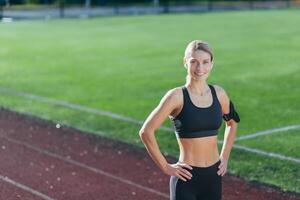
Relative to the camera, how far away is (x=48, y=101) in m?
15.0

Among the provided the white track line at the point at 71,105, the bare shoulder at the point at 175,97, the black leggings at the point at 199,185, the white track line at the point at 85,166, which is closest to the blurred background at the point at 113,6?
the white track line at the point at 71,105

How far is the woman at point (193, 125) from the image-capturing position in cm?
484

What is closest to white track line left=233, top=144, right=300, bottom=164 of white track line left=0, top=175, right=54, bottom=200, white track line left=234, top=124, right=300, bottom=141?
white track line left=234, top=124, right=300, bottom=141

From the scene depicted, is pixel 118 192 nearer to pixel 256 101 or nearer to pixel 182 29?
pixel 256 101

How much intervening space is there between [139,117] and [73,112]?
1.62 m

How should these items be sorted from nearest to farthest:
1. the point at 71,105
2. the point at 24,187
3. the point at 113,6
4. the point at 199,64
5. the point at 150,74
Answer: the point at 199,64
the point at 24,187
the point at 71,105
the point at 150,74
the point at 113,6

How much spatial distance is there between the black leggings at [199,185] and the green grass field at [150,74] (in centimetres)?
365

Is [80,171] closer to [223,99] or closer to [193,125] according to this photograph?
[223,99]

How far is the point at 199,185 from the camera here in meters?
5.07

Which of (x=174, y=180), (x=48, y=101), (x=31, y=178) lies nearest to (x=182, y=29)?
(x=48, y=101)

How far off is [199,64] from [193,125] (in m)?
0.46

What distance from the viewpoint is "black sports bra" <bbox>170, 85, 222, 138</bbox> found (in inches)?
191

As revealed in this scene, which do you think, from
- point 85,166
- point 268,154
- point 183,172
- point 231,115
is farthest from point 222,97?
point 268,154

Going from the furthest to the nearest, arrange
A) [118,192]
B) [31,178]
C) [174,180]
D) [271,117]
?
[271,117] < [31,178] < [118,192] < [174,180]
